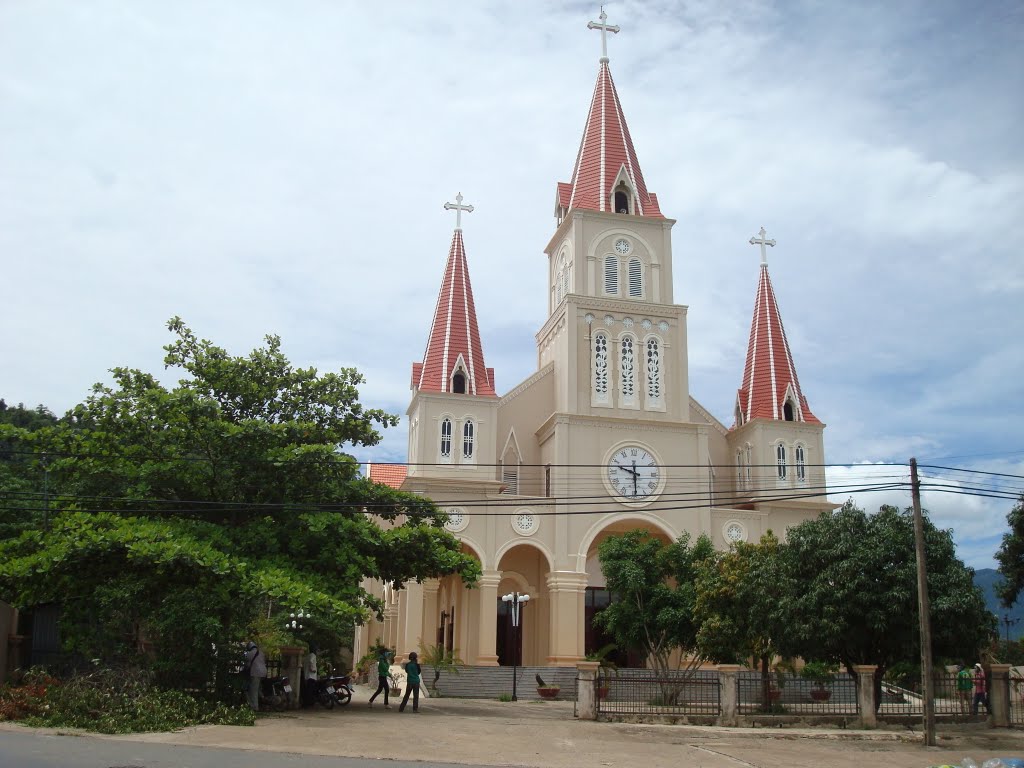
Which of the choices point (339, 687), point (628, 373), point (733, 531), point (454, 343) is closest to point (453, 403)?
point (454, 343)

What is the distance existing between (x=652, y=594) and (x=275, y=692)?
1452 centimetres

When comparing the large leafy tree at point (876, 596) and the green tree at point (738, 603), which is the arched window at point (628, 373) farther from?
the large leafy tree at point (876, 596)

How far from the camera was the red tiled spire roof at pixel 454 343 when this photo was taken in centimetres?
3819

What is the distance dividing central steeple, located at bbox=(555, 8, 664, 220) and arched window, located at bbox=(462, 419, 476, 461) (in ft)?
32.9

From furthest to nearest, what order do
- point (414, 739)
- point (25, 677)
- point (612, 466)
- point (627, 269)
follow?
point (627, 269) → point (612, 466) → point (25, 677) → point (414, 739)

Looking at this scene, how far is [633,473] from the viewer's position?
37.6 m

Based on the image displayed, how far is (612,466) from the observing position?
37.4 m

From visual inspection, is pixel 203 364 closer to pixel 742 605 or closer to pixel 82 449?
pixel 82 449

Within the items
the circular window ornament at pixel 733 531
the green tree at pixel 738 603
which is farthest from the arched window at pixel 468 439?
the green tree at pixel 738 603

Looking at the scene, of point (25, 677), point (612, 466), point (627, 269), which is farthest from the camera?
point (627, 269)

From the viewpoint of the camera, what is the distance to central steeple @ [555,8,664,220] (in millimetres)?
41375

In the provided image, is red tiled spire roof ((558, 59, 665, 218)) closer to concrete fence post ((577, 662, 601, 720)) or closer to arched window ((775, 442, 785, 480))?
arched window ((775, 442, 785, 480))

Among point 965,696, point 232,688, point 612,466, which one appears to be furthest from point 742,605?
point 232,688

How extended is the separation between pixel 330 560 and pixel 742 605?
11702mm
